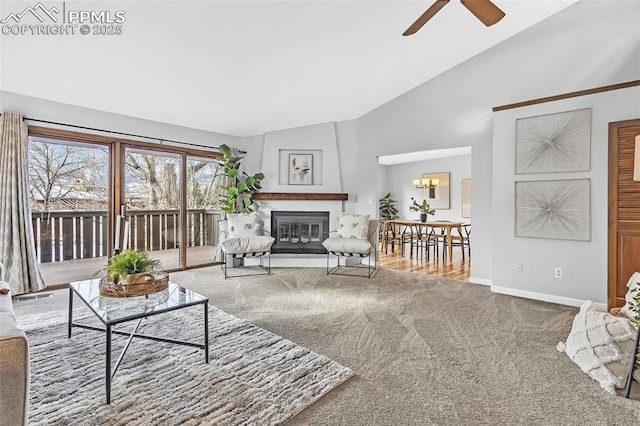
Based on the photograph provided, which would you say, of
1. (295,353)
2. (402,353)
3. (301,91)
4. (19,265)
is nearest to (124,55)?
(301,91)

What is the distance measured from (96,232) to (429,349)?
14.3ft

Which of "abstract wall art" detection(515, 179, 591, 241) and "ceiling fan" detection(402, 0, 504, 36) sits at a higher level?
"ceiling fan" detection(402, 0, 504, 36)

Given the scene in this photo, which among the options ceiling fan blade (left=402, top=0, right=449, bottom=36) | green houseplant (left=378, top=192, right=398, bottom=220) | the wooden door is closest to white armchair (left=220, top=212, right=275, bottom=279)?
ceiling fan blade (left=402, top=0, right=449, bottom=36)

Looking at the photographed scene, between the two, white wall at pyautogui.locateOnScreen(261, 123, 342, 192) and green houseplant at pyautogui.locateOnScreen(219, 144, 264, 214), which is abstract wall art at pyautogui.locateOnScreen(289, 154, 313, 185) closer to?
white wall at pyautogui.locateOnScreen(261, 123, 342, 192)

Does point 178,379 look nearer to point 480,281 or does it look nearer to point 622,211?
point 480,281

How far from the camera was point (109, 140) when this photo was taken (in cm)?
422

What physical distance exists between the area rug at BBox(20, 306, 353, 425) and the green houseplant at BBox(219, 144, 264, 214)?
2.91m

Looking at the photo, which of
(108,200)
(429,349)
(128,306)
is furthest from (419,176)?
(128,306)

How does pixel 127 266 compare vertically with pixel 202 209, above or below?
below

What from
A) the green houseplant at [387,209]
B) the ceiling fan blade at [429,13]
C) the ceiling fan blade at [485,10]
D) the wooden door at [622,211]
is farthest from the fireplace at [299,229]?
the green houseplant at [387,209]

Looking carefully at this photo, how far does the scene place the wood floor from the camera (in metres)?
4.90

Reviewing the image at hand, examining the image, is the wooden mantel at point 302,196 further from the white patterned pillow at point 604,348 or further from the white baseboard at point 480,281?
the white patterned pillow at point 604,348

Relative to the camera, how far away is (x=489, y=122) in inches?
164

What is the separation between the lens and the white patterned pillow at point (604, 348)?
190 centimetres
